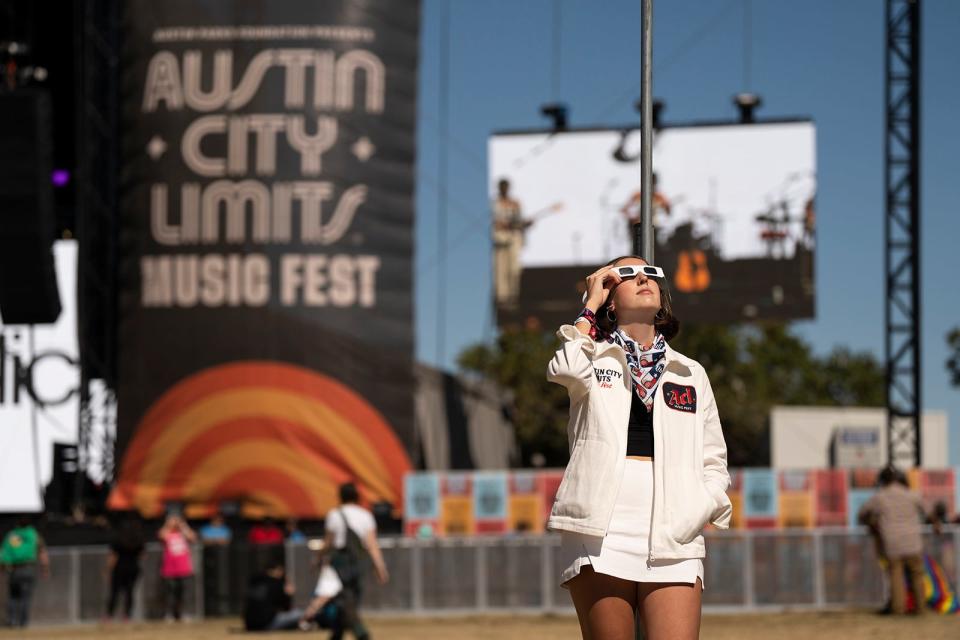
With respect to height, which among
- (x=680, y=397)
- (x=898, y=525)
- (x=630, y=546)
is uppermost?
(x=680, y=397)

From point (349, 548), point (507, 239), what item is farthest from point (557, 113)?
point (349, 548)

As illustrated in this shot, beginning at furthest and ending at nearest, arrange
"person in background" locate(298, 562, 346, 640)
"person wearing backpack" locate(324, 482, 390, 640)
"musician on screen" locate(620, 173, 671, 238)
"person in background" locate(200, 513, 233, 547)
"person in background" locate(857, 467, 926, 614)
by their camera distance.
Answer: "musician on screen" locate(620, 173, 671, 238) < "person in background" locate(200, 513, 233, 547) < "person in background" locate(857, 467, 926, 614) < "person in background" locate(298, 562, 346, 640) < "person wearing backpack" locate(324, 482, 390, 640)

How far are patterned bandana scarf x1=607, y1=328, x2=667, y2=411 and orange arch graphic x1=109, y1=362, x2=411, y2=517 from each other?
20236 mm

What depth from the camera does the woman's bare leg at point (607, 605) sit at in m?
4.77

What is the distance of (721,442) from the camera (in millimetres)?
5074

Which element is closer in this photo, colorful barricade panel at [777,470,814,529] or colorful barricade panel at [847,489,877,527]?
colorful barricade panel at [777,470,814,529]

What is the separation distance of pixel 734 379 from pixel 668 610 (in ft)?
219

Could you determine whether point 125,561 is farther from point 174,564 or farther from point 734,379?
point 734,379

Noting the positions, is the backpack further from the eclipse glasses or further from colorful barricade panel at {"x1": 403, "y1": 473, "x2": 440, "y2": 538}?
colorful barricade panel at {"x1": 403, "y1": 473, "x2": 440, "y2": 538}

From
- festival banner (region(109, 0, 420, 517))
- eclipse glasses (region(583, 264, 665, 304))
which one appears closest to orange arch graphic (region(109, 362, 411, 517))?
festival banner (region(109, 0, 420, 517))

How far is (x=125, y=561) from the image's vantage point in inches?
851

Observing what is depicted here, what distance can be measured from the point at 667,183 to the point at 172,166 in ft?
28.2

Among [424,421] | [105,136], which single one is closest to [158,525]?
[105,136]

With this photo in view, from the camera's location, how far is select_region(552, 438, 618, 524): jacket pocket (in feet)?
15.6
